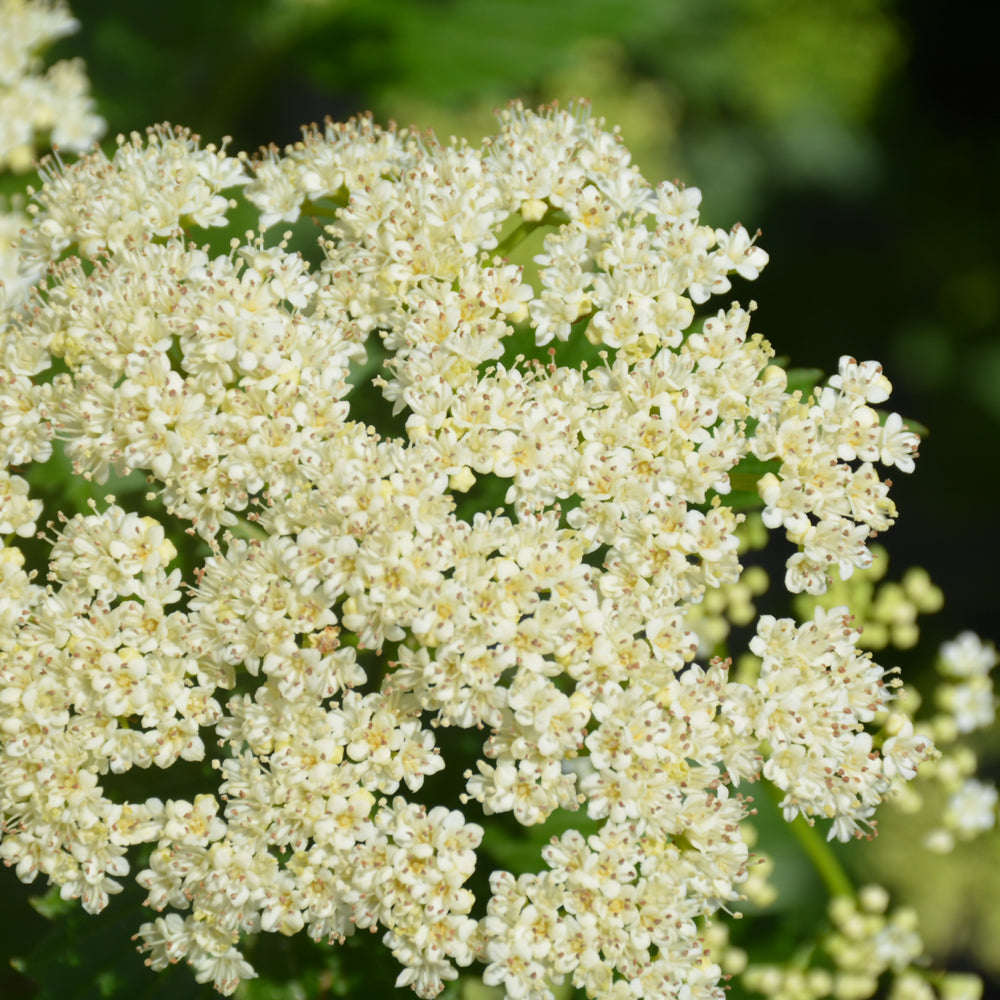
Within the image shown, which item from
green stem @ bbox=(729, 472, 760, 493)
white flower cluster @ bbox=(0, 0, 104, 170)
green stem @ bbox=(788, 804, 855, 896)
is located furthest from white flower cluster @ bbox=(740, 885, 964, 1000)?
white flower cluster @ bbox=(0, 0, 104, 170)

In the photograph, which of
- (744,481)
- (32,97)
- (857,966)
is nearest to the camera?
(744,481)

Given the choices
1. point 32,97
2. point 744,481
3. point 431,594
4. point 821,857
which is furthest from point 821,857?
point 32,97

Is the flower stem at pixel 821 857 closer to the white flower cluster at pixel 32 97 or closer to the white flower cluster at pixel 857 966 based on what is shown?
the white flower cluster at pixel 857 966

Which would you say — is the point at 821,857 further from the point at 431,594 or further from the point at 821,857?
the point at 431,594

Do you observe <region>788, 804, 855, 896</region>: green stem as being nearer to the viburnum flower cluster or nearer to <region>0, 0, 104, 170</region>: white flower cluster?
the viburnum flower cluster

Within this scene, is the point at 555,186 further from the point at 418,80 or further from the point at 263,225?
the point at 418,80

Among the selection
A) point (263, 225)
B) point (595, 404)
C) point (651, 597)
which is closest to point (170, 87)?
point (263, 225)
